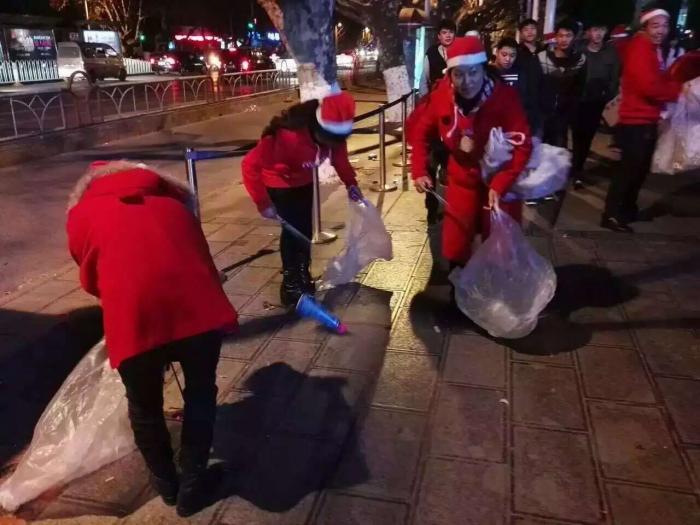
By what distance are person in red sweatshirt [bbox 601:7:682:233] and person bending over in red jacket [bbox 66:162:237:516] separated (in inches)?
163

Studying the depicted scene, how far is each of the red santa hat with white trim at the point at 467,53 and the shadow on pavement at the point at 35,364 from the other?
2716 millimetres

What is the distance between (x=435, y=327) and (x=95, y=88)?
1155 centimetres

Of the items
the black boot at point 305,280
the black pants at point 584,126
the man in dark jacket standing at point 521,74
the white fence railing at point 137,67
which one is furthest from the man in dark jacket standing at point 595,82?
the white fence railing at point 137,67

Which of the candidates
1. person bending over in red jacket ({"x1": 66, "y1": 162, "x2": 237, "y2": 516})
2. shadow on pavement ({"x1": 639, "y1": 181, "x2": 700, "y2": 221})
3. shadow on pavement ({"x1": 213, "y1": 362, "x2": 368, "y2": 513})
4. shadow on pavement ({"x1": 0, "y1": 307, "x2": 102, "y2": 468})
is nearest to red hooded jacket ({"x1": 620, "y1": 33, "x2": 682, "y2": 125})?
shadow on pavement ({"x1": 639, "y1": 181, "x2": 700, "y2": 221})

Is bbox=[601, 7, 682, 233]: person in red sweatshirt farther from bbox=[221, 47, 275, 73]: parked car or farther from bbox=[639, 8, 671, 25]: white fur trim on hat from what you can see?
bbox=[221, 47, 275, 73]: parked car

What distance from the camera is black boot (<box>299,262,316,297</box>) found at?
14.3ft

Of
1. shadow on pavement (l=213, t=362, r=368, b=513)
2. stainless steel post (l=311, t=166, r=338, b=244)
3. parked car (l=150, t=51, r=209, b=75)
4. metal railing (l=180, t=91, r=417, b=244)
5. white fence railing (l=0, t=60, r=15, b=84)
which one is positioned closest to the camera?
shadow on pavement (l=213, t=362, r=368, b=513)

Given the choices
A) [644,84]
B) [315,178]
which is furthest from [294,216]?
[644,84]

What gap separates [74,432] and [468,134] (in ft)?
8.15

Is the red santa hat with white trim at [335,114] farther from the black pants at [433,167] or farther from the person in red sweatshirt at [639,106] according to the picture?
the person in red sweatshirt at [639,106]

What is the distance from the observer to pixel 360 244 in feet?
14.3

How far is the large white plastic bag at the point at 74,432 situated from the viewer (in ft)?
8.29

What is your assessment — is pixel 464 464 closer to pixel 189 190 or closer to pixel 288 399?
pixel 288 399

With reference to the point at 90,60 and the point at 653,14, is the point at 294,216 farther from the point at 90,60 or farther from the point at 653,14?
the point at 90,60
